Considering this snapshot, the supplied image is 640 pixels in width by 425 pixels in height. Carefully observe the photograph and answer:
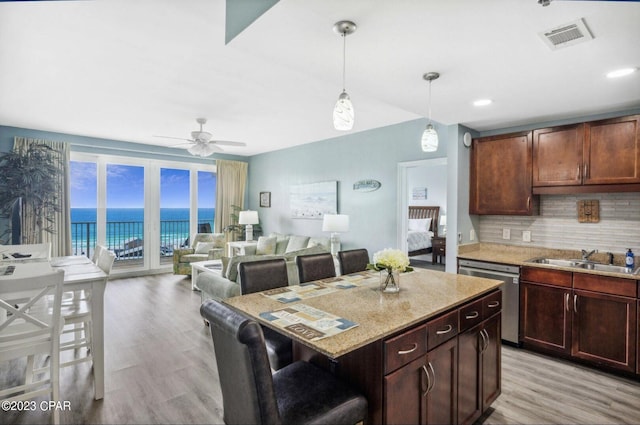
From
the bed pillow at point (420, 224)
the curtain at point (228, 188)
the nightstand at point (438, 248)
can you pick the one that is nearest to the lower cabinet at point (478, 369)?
the nightstand at point (438, 248)

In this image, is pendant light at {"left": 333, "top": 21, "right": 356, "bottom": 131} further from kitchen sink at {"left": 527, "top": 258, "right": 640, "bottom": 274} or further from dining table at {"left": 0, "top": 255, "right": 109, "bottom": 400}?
kitchen sink at {"left": 527, "top": 258, "right": 640, "bottom": 274}

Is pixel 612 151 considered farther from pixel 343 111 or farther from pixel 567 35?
pixel 343 111

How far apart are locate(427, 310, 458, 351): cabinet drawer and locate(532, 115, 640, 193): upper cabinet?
92.0 inches

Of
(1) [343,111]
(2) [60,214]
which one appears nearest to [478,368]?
(1) [343,111]

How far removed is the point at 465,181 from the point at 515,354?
187cm

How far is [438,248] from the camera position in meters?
7.11

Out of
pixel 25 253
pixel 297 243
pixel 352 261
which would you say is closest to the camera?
pixel 352 261

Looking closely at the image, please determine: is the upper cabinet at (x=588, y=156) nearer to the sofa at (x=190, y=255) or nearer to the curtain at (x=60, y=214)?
the sofa at (x=190, y=255)

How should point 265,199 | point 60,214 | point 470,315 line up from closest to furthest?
point 470,315 < point 60,214 < point 265,199

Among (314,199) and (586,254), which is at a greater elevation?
(314,199)

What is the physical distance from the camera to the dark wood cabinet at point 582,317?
270 cm

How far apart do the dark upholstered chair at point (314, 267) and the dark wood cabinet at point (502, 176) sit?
2156 mm

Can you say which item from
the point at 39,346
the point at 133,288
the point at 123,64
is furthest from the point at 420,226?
the point at 39,346

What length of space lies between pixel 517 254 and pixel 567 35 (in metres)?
2.58
